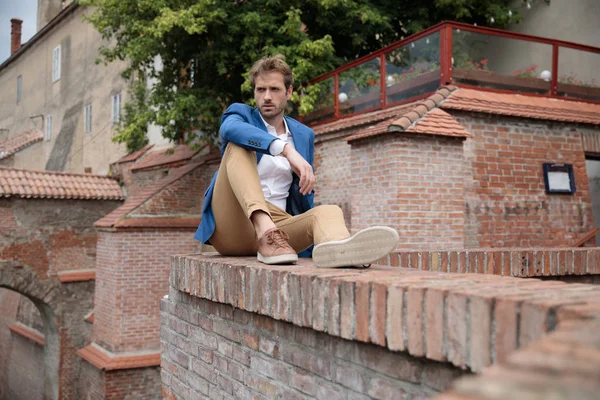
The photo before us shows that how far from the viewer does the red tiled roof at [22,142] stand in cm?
2430

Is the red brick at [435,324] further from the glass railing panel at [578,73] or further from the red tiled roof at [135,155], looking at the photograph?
the red tiled roof at [135,155]

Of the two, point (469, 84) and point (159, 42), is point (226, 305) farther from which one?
point (159, 42)

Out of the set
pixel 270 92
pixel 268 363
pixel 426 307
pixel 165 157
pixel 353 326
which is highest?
pixel 165 157

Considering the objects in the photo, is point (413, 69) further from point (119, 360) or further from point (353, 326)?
point (119, 360)

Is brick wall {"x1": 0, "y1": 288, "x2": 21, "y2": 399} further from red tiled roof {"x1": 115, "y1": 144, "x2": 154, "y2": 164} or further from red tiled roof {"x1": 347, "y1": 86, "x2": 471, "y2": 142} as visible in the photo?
red tiled roof {"x1": 347, "y1": 86, "x2": 471, "y2": 142}

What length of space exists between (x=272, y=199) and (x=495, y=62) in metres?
6.01

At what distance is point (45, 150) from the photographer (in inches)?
984

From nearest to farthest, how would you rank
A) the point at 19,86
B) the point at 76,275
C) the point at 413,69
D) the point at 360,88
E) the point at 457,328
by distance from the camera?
the point at 457,328 → the point at 413,69 → the point at 360,88 → the point at 76,275 → the point at 19,86

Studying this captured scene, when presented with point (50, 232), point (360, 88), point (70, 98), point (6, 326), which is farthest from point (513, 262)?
point (70, 98)

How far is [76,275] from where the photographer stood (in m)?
14.1

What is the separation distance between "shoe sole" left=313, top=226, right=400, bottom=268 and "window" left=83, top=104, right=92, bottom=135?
20.1 m

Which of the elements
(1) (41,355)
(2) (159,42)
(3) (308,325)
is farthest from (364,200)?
(1) (41,355)

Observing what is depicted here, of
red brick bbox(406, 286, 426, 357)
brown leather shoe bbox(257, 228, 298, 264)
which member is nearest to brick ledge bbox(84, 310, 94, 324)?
brown leather shoe bbox(257, 228, 298, 264)

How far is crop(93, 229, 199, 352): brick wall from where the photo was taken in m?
12.0
